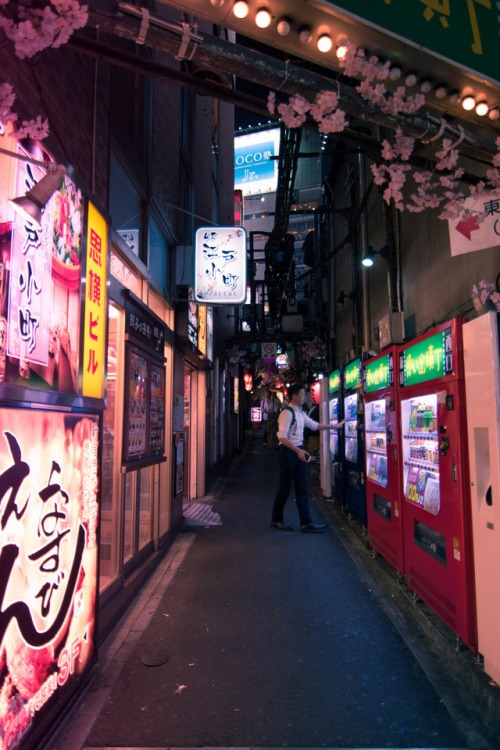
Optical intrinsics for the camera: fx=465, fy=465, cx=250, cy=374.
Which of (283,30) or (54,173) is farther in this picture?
(283,30)

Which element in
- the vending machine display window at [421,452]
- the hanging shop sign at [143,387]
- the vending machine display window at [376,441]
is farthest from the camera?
the vending machine display window at [376,441]

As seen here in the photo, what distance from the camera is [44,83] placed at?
10.00ft

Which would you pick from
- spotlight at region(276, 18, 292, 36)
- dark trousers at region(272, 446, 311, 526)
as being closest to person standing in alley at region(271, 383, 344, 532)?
dark trousers at region(272, 446, 311, 526)

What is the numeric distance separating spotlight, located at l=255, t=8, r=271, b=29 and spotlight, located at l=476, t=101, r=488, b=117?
5.60 ft

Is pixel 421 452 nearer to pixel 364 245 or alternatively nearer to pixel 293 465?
pixel 293 465

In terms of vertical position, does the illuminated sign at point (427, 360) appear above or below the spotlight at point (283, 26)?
below

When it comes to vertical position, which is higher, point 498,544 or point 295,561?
point 498,544

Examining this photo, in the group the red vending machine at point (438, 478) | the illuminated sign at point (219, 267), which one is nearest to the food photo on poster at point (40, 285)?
the red vending machine at point (438, 478)

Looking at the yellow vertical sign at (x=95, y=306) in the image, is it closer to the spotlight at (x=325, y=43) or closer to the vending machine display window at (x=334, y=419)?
the spotlight at (x=325, y=43)

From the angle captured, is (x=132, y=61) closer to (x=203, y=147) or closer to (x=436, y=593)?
(x=436, y=593)

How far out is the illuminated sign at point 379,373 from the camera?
545 centimetres

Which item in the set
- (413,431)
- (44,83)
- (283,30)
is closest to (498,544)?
(413,431)

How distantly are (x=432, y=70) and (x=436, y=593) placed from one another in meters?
4.05

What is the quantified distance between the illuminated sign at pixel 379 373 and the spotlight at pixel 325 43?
3239mm
